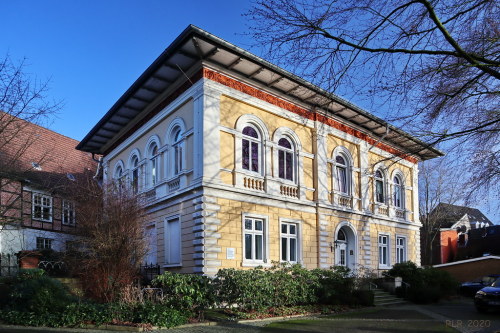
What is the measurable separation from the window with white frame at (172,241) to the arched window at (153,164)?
285 centimetres

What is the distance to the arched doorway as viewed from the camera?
75.5ft

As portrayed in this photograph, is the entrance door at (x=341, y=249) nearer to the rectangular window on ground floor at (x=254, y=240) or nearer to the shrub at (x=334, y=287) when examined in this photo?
the shrub at (x=334, y=287)

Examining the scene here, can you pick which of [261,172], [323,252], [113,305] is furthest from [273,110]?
[113,305]

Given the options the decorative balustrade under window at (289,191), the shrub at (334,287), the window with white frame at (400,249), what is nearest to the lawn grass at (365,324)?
the shrub at (334,287)

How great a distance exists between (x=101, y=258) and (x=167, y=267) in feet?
16.8

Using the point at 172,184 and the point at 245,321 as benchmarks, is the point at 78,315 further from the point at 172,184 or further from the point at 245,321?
the point at 172,184

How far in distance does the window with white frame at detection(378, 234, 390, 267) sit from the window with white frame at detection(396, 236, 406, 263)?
1.41m

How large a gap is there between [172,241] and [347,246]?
9.78m

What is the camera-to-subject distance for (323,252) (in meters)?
20.9

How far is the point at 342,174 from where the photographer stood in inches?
936

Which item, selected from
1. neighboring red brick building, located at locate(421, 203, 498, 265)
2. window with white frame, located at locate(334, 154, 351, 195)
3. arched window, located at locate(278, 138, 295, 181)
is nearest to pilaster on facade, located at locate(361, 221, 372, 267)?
window with white frame, located at locate(334, 154, 351, 195)

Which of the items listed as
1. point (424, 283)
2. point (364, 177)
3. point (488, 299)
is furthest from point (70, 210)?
point (424, 283)

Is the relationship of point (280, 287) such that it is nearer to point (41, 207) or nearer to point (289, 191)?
point (289, 191)

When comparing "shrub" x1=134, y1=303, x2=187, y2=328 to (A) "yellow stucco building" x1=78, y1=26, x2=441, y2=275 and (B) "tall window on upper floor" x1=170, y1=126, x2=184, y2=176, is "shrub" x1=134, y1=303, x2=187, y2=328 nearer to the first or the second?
(A) "yellow stucco building" x1=78, y1=26, x2=441, y2=275
